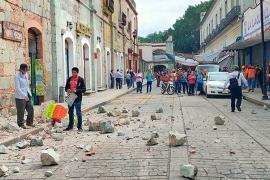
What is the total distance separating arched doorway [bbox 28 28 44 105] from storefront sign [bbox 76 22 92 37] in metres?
6.10

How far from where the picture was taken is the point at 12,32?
1477 cm

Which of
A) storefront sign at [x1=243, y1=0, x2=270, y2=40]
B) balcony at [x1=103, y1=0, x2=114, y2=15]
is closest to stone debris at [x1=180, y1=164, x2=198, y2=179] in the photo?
storefront sign at [x1=243, y1=0, x2=270, y2=40]

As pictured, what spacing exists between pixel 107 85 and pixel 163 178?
29607 millimetres

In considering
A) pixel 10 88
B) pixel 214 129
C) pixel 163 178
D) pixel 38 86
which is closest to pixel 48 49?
pixel 38 86

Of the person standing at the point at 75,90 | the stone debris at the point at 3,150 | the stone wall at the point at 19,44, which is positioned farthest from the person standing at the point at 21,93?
the stone wall at the point at 19,44

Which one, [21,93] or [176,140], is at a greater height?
[21,93]

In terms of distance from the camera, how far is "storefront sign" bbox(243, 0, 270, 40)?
26859 millimetres

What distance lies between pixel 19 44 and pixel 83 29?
32.9 ft

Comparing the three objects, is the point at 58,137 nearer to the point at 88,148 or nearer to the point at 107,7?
the point at 88,148

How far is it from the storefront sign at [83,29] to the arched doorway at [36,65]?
610 cm

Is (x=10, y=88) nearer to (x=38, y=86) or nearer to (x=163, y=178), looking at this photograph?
(x=38, y=86)

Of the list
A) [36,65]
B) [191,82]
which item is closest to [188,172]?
[36,65]

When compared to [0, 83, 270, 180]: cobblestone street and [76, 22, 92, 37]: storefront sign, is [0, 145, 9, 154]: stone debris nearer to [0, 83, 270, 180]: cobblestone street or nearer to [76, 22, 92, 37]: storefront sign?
[0, 83, 270, 180]: cobblestone street

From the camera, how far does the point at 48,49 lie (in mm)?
19031
